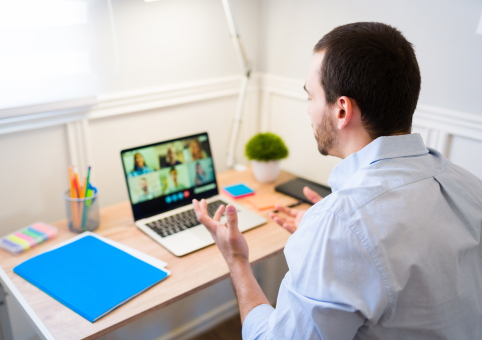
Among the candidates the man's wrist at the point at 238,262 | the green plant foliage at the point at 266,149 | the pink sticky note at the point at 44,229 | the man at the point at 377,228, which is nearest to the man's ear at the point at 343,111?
the man at the point at 377,228

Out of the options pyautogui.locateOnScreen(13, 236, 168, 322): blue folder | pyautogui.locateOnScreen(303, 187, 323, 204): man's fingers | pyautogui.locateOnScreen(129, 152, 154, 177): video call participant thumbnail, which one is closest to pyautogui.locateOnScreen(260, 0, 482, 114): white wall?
pyautogui.locateOnScreen(303, 187, 323, 204): man's fingers

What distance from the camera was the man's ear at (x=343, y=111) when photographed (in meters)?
0.90

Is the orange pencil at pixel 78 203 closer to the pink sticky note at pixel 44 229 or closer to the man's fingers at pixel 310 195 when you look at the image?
the pink sticky note at pixel 44 229

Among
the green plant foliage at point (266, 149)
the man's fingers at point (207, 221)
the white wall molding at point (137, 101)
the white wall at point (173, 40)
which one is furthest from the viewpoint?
the green plant foliage at point (266, 149)

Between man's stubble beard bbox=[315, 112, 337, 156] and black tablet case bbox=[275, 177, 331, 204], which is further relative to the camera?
black tablet case bbox=[275, 177, 331, 204]

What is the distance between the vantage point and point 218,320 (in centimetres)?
199

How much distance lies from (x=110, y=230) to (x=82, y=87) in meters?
0.48

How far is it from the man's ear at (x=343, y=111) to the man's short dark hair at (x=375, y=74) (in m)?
0.01

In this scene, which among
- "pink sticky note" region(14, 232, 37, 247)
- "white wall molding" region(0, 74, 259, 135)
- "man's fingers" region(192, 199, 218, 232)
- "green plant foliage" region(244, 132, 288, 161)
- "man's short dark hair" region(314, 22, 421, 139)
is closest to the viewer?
"man's short dark hair" region(314, 22, 421, 139)

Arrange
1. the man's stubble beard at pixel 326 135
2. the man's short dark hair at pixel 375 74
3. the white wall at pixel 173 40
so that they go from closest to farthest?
the man's short dark hair at pixel 375 74, the man's stubble beard at pixel 326 135, the white wall at pixel 173 40

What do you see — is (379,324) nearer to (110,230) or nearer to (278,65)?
(110,230)

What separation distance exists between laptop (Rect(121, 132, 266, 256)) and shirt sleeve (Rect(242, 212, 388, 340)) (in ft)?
1.72

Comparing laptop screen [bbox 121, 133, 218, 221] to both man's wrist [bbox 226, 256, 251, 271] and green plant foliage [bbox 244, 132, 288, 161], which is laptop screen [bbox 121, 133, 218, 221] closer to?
green plant foliage [bbox 244, 132, 288, 161]

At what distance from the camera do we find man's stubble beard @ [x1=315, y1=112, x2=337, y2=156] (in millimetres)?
973
